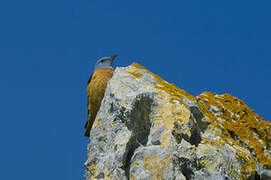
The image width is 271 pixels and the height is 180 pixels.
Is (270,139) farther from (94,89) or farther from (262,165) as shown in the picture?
(94,89)

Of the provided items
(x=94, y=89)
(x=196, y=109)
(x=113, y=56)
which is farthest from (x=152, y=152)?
(x=113, y=56)

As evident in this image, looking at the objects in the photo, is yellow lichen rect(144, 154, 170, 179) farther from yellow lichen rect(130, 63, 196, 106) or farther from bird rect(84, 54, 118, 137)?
bird rect(84, 54, 118, 137)

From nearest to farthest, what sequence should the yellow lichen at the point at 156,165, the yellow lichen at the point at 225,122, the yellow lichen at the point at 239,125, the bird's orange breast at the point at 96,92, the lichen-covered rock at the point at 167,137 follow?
the yellow lichen at the point at 156,165 → the lichen-covered rock at the point at 167,137 → the yellow lichen at the point at 225,122 → the yellow lichen at the point at 239,125 → the bird's orange breast at the point at 96,92

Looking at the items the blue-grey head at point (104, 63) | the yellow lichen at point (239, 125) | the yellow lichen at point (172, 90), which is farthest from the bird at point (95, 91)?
the yellow lichen at point (239, 125)

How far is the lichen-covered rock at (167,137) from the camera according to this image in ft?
18.8

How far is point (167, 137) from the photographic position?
5.86 meters

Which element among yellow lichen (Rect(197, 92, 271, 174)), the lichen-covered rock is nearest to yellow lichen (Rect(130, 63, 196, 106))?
the lichen-covered rock

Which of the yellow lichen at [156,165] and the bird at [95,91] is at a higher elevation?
the bird at [95,91]

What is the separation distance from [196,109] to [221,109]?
1026mm

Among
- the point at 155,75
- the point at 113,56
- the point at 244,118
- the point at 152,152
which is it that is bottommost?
the point at 152,152

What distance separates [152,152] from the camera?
19.0 feet

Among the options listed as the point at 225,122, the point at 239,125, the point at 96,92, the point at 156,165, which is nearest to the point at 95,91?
the point at 96,92

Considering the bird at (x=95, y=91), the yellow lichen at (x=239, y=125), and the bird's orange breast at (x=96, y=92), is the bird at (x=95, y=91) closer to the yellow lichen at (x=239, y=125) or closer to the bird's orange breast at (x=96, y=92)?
the bird's orange breast at (x=96, y=92)

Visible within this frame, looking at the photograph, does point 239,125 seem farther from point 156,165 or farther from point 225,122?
point 156,165
